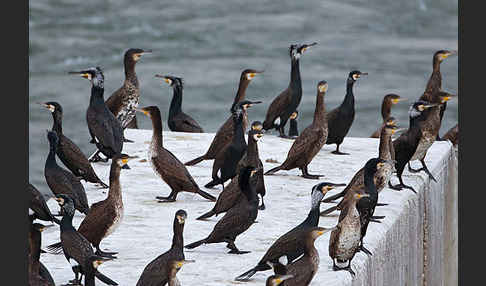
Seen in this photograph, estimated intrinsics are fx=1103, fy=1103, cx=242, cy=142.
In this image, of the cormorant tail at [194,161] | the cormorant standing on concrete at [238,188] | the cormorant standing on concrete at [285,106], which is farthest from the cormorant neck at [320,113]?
the cormorant standing on concrete at [285,106]

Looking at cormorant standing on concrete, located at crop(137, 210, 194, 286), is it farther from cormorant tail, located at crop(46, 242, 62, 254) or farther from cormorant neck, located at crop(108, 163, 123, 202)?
cormorant tail, located at crop(46, 242, 62, 254)

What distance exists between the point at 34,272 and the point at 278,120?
254 inches

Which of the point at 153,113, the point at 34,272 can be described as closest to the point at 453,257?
the point at 153,113

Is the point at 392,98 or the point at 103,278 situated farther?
the point at 392,98

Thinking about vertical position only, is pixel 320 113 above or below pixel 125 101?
above

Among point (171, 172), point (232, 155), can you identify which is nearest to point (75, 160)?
point (171, 172)

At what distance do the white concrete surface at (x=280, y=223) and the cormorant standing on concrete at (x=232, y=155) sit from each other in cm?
17

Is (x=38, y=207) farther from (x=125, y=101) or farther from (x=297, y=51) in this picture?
(x=297, y=51)

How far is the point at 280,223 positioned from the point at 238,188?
0.65 m

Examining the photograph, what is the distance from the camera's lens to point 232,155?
10180 millimetres

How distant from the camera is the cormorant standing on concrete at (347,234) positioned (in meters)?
7.35

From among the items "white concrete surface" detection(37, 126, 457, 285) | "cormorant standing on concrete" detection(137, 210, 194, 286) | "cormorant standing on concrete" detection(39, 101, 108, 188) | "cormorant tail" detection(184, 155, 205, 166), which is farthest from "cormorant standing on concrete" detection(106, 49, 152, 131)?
"cormorant standing on concrete" detection(137, 210, 194, 286)

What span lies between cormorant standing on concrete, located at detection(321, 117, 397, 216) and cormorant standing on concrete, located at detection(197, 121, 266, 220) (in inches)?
24.7

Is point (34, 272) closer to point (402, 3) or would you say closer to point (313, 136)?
point (313, 136)
